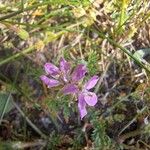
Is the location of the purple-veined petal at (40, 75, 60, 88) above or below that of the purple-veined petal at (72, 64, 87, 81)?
below

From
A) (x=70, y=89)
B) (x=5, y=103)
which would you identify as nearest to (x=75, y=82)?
(x=70, y=89)

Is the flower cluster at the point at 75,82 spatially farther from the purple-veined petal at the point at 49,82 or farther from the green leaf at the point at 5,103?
the green leaf at the point at 5,103

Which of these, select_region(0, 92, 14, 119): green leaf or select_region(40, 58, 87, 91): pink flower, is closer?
select_region(40, 58, 87, 91): pink flower

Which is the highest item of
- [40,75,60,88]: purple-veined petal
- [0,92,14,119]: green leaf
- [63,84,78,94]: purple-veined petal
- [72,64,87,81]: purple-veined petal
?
[72,64,87,81]: purple-veined petal

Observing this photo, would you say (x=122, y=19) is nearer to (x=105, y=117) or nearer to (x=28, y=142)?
(x=105, y=117)

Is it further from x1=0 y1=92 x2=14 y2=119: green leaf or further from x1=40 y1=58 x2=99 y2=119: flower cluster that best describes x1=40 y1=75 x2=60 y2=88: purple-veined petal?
x1=0 y1=92 x2=14 y2=119: green leaf

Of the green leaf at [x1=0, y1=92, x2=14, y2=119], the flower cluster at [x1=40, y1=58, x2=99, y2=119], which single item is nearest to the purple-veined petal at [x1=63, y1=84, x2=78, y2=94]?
the flower cluster at [x1=40, y1=58, x2=99, y2=119]

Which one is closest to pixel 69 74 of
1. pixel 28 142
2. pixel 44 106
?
pixel 44 106

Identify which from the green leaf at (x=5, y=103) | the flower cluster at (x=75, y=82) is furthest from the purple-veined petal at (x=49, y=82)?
the green leaf at (x=5, y=103)
